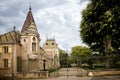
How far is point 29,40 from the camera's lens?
4031 centimetres

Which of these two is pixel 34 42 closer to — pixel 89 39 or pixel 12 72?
pixel 12 72

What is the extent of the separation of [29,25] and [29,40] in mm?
2905

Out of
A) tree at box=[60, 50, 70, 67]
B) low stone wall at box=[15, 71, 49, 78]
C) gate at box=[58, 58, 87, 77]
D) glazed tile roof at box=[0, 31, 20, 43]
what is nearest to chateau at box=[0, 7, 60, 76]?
glazed tile roof at box=[0, 31, 20, 43]

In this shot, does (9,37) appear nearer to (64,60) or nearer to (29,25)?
(29,25)

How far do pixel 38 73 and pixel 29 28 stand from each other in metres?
8.90

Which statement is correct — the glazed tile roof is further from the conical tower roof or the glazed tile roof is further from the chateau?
the conical tower roof

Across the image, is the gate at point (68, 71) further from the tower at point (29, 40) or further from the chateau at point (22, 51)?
the tower at point (29, 40)

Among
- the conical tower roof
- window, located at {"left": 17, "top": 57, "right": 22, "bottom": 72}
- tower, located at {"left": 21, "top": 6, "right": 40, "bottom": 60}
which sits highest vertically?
the conical tower roof

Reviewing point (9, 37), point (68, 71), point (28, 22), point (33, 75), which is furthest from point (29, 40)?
point (68, 71)

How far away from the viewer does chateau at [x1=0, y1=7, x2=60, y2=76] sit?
36969 millimetres

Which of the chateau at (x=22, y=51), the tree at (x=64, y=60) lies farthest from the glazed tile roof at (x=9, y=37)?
the tree at (x=64, y=60)

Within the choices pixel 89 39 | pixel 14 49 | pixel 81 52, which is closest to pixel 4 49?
pixel 14 49

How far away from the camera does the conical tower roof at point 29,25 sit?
40819 millimetres

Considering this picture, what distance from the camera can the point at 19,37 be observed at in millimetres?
42000
